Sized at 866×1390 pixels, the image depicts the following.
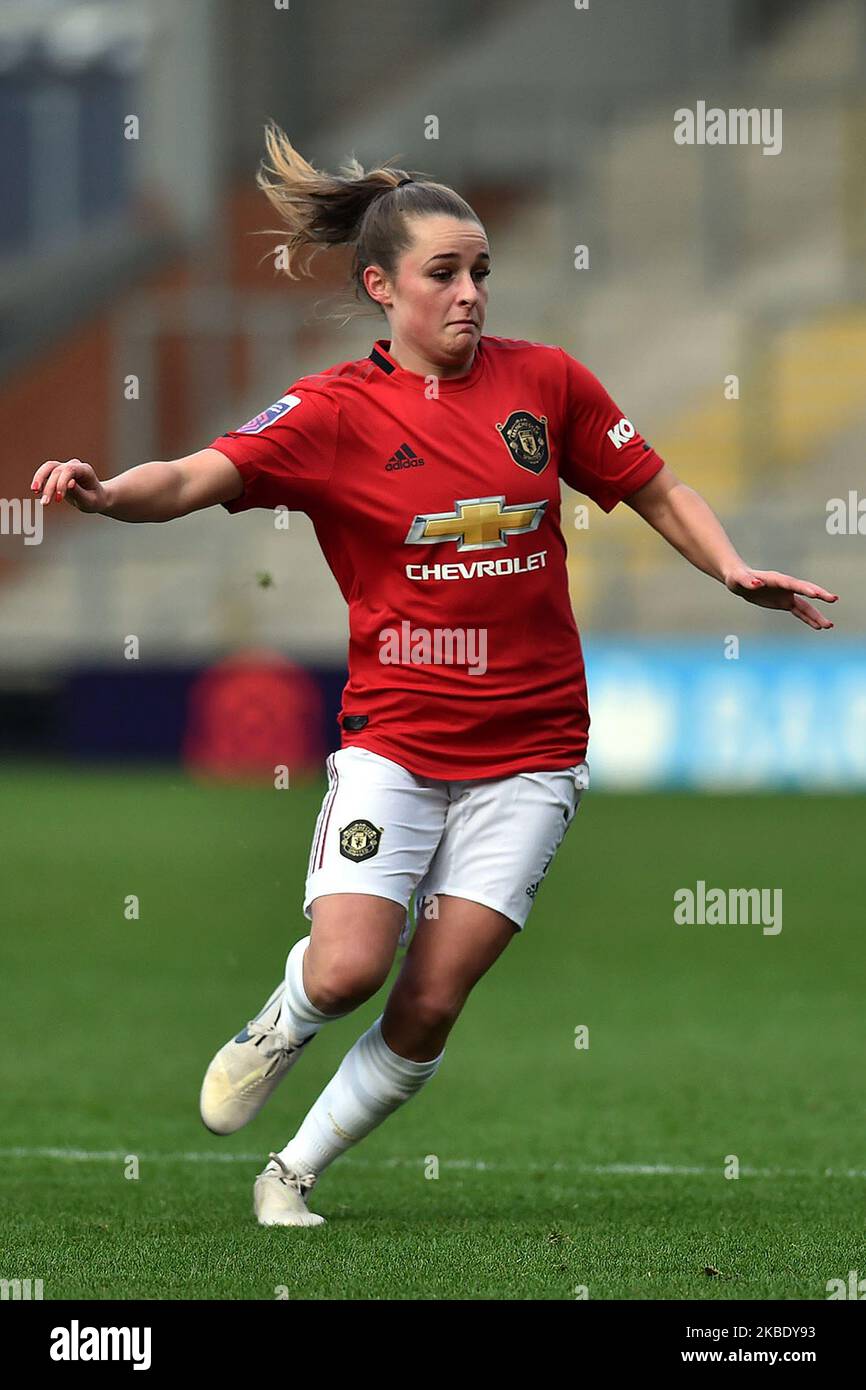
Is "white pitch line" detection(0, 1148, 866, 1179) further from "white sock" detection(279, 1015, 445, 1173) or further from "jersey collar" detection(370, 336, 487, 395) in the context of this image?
"jersey collar" detection(370, 336, 487, 395)

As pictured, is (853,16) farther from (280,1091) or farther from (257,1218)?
(257,1218)

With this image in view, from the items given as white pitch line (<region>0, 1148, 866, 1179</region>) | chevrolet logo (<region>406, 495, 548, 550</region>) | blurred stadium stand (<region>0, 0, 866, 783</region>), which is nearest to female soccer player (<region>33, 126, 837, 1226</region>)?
chevrolet logo (<region>406, 495, 548, 550</region>)

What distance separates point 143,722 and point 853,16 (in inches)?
512

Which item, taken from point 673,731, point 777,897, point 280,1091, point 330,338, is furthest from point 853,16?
point 280,1091

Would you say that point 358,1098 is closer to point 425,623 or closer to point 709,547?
point 425,623

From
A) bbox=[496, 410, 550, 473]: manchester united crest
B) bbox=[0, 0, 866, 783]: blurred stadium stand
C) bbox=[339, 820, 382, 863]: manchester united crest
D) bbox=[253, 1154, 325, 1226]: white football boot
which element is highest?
bbox=[0, 0, 866, 783]: blurred stadium stand

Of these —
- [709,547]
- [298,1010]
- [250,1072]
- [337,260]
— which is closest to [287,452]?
[709,547]

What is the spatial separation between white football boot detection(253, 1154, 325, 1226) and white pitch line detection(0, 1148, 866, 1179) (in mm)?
949

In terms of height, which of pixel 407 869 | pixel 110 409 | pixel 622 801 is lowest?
pixel 407 869

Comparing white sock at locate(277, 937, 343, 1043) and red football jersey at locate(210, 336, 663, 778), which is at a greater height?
red football jersey at locate(210, 336, 663, 778)

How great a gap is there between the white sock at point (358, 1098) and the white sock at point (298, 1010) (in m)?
0.12

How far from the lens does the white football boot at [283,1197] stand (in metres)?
4.93

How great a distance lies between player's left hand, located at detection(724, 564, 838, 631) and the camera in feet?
15.1

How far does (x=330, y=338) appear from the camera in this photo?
2648 centimetres
